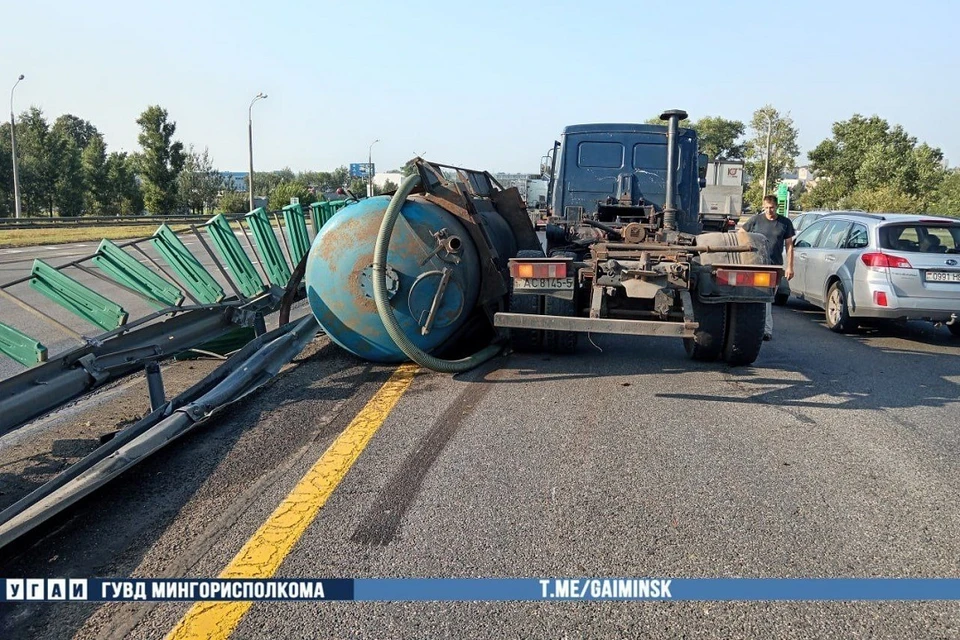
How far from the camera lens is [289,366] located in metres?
6.30

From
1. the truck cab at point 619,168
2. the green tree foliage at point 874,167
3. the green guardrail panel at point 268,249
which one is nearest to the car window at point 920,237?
the truck cab at point 619,168

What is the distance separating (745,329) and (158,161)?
150ft

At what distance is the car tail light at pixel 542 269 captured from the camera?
5.94m

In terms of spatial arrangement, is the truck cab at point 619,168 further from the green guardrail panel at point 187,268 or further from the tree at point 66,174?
the tree at point 66,174

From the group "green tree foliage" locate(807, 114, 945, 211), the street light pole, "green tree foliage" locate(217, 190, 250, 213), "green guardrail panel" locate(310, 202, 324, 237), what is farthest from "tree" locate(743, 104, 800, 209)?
"green guardrail panel" locate(310, 202, 324, 237)

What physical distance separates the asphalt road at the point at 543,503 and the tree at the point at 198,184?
172ft

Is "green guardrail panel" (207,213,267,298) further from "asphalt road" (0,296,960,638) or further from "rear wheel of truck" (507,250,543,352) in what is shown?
"rear wheel of truck" (507,250,543,352)

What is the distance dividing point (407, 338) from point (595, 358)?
7.00ft

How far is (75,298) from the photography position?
4.44 meters

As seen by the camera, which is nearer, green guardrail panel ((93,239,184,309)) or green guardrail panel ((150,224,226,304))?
green guardrail panel ((93,239,184,309))

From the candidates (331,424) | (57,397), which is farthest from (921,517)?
(57,397)

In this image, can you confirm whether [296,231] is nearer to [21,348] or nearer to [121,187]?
[21,348]

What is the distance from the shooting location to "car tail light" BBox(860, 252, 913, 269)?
8477 millimetres

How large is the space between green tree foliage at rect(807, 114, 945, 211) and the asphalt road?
90.7ft
